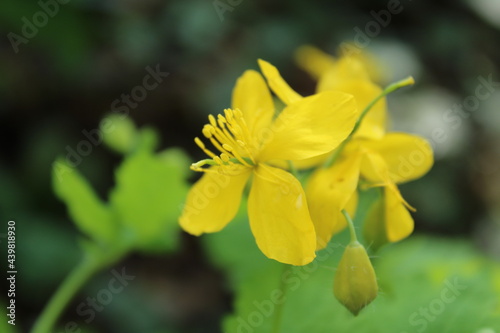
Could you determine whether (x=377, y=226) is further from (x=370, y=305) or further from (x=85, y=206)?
(x=85, y=206)

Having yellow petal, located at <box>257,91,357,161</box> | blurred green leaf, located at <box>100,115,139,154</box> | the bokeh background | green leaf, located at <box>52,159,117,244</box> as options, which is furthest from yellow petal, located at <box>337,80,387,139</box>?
the bokeh background

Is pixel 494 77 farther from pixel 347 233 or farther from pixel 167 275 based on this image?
pixel 347 233

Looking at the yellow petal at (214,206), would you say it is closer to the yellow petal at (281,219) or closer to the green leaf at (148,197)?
the yellow petal at (281,219)

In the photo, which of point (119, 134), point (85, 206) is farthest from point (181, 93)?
point (85, 206)

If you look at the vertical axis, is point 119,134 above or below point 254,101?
below

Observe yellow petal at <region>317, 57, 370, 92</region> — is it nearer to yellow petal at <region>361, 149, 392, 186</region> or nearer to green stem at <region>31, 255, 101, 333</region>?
yellow petal at <region>361, 149, 392, 186</region>

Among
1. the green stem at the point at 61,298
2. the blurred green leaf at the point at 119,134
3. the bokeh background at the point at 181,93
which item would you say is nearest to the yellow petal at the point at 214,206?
the green stem at the point at 61,298
